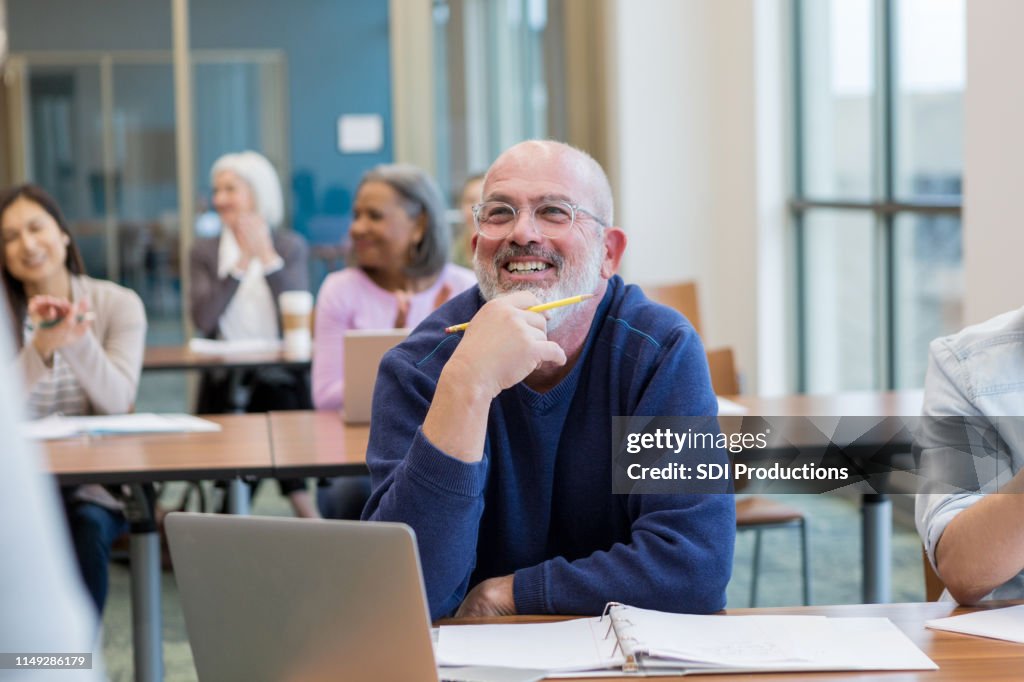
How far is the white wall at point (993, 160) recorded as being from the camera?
3.56m

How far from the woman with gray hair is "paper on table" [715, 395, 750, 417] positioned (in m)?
0.96

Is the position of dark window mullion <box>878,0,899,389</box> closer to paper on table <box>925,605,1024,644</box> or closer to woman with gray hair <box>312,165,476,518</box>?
woman with gray hair <box>312,165,476,518</box>

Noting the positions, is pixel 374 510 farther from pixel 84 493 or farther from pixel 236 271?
pixel 236 271

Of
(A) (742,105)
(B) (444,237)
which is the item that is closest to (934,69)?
(A) (742,105)

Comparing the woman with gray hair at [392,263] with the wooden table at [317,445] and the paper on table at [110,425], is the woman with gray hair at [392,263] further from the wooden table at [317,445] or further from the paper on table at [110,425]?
the paper on table at [110,425]

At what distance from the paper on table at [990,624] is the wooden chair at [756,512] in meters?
1.62

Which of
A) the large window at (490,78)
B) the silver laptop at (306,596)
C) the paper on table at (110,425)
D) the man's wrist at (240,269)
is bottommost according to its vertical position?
the paper on table at (110,425)

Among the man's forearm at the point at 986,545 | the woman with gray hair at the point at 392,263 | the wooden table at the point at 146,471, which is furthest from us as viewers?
the woman with gray hair at the point at 392,263

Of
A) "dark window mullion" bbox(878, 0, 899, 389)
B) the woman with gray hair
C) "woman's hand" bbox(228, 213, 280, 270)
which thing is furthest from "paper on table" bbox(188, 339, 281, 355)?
"dark window mullion" bbox(878, 0, 899, 389)

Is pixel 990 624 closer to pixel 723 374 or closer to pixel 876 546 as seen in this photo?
pixel 876 546

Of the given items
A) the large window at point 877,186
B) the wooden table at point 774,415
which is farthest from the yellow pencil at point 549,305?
the large window at point 877,186

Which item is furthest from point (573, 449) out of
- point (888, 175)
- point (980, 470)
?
point (888, 175)

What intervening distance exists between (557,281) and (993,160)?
90.2 inches

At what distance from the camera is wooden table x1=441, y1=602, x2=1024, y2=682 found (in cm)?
134
